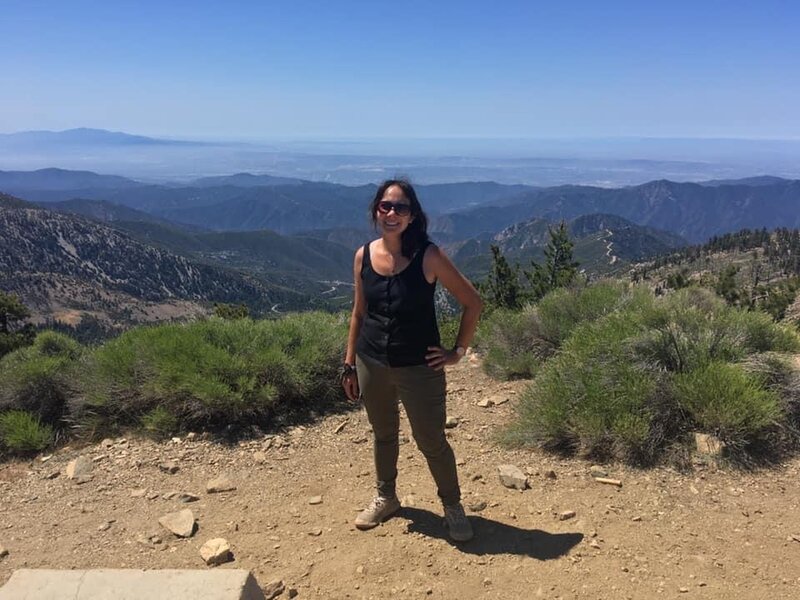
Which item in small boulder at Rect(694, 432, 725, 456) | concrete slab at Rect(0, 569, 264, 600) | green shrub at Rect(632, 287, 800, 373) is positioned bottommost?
small boulder at Rect(694, 432, 725, 456)

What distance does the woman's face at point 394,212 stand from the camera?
Answer: 133 inches

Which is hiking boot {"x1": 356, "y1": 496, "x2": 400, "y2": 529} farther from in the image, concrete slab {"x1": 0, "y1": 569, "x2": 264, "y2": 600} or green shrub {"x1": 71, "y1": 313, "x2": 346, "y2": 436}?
green shrub {"x1": 71, "y1": 313, "x2": 346, "y2": 436}

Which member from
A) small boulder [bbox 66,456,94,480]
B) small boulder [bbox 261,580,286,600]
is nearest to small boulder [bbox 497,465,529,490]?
small boulder [bbox 261,580,286,600]

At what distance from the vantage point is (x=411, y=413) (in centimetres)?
354

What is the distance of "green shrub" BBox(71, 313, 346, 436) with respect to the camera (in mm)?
5730

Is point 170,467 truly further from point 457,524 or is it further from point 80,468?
point 457,524

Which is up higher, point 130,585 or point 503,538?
point 130,585

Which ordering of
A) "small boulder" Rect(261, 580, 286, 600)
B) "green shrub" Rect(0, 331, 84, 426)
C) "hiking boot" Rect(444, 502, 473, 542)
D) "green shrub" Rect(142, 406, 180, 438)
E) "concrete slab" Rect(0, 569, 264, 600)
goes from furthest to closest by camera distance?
"green shrub" Rect(0, 331, 84, 426) < "green shrub" Rect(142, 406, 180, 438) < "hiking boot" Rect(444, 502, 473, 542) < "small boulder" Rect(261, 580, 286, 600) < "concrete slab" Rect(0, 569, 264, 600)

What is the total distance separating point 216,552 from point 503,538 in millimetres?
1950

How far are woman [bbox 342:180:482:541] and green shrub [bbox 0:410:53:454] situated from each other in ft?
13.3

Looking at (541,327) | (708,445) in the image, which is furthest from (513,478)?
(541,327)

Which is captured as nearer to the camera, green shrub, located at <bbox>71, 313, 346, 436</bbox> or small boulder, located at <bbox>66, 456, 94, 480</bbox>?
small boulder, located at <bbox>66, 456, 94, 480</bbox>

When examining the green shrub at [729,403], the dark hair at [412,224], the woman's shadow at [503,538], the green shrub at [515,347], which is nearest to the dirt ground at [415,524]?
→ the woman's shadow at [503,538]

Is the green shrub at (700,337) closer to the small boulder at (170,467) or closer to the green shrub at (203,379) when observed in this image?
the green shrub at (203,379)
